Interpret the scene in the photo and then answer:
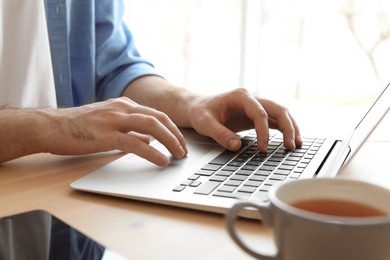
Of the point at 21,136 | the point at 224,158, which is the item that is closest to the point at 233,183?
the point at 224,158

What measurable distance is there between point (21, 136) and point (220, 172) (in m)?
0.32

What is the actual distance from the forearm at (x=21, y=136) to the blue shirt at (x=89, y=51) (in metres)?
0.46

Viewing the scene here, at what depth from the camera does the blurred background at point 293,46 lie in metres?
2.63

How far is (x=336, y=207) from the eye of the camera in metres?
0.43

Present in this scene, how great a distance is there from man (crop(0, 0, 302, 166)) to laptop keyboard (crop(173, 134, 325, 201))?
0.02m

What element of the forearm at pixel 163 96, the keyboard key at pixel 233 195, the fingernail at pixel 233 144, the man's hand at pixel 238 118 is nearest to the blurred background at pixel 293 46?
the forearm at pixel 163 96

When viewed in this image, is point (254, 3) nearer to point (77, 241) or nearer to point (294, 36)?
point (294, 36)

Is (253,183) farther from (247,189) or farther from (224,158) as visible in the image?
(224,158)

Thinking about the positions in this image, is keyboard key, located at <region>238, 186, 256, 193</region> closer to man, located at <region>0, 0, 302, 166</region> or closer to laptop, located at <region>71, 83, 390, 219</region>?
laptop, located at <region>71, 83, 390, 219</region>

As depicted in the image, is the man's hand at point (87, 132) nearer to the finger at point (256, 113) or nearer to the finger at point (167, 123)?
the finger at point (167, 123)

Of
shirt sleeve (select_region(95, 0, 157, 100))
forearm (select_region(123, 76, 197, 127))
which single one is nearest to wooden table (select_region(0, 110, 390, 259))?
forearm (select_region(123, 76, 197, 127))

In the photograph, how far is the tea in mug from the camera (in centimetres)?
43

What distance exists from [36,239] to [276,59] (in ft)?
7.89

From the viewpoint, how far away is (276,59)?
2.82m
